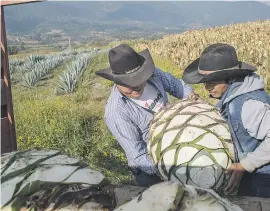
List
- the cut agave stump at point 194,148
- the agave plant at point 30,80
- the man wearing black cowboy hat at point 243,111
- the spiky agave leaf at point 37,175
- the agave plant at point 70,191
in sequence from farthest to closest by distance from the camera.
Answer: the agave plant at point 30,80, the man wearing black cowboy hat at point 243,111, the cut agave stump at point 194,148, the spiky agave leaf at point 37,175, the agave plant at point 70,191

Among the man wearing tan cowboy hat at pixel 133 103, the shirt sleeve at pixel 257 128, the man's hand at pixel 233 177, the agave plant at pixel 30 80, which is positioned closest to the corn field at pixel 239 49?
the agave plant at pixel 30 80

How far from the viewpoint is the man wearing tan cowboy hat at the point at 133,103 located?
2746 millimetres

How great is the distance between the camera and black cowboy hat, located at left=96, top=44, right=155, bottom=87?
8.88 feet

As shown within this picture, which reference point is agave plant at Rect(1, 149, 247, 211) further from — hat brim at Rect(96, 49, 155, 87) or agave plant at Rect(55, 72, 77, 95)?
agave plant at Rect(55, 72, 77, 95)

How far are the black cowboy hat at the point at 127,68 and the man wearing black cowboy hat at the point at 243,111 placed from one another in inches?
14.8

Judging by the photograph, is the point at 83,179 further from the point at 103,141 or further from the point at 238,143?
the point at 103,141

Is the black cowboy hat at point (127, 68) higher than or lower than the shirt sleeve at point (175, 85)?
higher

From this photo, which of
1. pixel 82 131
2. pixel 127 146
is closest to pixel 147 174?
pixel 127 146

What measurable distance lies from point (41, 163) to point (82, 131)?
15.7ft

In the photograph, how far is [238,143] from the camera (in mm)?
2371

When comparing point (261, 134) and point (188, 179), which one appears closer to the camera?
point (188, 179)

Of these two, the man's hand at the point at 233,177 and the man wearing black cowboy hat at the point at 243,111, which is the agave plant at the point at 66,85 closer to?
the man wearing black cowboy hat at the point at 243,111

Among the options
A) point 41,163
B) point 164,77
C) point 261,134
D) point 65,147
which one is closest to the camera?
point 41,163

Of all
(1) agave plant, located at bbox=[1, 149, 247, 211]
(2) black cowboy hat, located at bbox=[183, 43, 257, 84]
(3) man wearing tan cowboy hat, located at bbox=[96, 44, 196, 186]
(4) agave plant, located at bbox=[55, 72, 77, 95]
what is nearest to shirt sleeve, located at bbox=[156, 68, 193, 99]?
(3) man wearing tan cowboy hat, located at bbox=[96, 44, 196, 186]
